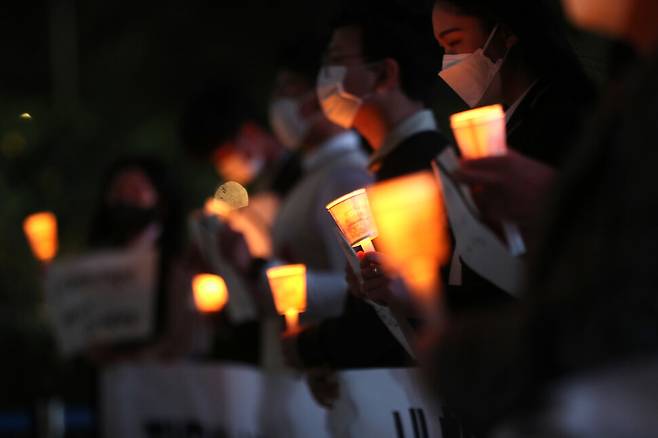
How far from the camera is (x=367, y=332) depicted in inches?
167

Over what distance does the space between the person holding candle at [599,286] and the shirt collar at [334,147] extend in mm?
3629

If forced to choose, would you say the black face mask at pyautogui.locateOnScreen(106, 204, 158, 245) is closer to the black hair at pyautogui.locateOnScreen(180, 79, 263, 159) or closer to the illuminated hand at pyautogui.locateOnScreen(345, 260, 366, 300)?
the black hair at pyautogui.locateOnScreen(180, 79, 263, 159)

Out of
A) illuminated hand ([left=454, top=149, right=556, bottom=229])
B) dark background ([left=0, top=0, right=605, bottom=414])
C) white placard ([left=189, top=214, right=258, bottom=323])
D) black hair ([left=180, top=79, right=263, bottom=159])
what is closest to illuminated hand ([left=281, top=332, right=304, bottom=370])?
white placard ([left=189, top=214, right=258, bottom=323])

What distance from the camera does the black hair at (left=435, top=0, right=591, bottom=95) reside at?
11.1 ft

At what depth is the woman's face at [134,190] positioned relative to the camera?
319 inches

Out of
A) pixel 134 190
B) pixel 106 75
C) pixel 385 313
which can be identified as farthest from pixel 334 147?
pixel 106 75

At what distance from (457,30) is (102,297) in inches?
191

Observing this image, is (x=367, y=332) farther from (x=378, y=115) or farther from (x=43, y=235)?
(x=43, y=235)

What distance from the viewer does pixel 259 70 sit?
20234 mm

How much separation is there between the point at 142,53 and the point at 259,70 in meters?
1.97

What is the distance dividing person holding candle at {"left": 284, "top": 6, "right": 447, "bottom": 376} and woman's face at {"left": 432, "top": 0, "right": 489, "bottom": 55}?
53 centimetres

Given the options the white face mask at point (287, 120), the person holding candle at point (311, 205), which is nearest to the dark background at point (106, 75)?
the white face mask at point (287, 120)

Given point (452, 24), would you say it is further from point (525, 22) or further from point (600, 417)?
point (600, 417)

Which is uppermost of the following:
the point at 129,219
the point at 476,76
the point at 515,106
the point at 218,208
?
the point at 129,219
